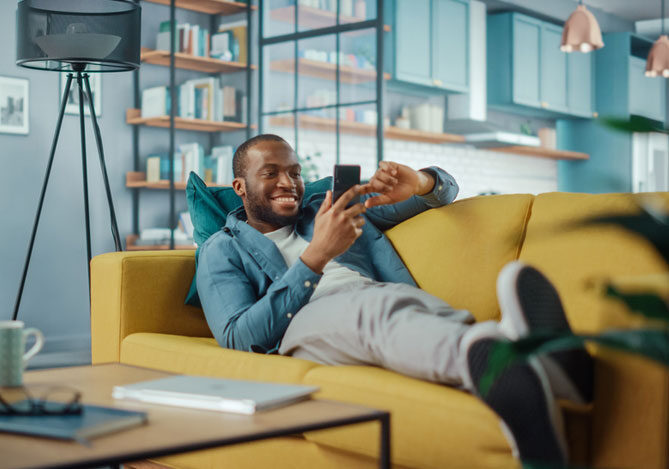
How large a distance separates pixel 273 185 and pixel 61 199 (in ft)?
10.3

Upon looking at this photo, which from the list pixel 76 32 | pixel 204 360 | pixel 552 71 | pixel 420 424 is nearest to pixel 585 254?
pixel 420 424

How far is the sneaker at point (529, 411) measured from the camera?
118cm

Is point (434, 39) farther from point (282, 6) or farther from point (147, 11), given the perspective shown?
point (147, 11)

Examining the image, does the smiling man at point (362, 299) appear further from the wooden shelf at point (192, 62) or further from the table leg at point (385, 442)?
the wooden shelf at point (192, 62)

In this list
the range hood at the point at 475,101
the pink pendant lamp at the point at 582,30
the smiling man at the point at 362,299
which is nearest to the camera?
the smiling man at the point at 362,299

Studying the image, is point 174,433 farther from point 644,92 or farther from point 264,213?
point 644,92

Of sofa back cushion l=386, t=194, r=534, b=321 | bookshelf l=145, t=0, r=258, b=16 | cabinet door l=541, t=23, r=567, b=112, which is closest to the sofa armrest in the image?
sofa back cushion l=386, t=194, r=534, b=321

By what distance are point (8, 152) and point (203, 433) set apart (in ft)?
13.6

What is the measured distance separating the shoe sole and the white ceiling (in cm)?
712

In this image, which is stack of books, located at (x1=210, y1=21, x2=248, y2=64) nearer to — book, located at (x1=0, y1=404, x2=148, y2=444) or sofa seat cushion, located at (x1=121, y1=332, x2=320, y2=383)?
sofa seat cushion, located at (x1=121, y1=332, x2=320, y2=383)

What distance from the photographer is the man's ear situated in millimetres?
2328

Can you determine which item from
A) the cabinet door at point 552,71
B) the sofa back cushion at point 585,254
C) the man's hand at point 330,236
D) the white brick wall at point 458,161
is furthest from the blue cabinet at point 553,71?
the man's hand at point 330,236

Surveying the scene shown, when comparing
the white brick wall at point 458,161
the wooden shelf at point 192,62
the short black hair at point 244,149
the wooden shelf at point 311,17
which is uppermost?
the wooden shelf at point 311,17

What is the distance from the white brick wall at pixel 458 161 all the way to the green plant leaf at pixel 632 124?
4.27 meters
